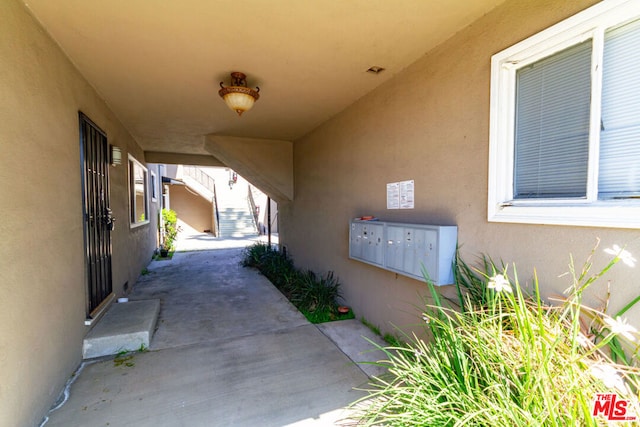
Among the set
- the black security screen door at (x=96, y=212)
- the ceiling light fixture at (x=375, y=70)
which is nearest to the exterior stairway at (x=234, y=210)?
the black security screen door at (x=96, y=212)

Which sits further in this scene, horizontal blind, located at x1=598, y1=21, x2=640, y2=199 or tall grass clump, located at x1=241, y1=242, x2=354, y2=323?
tall grass clump, located at x1=241, y1=242, x2=354, y2=323

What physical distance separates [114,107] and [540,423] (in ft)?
16.4

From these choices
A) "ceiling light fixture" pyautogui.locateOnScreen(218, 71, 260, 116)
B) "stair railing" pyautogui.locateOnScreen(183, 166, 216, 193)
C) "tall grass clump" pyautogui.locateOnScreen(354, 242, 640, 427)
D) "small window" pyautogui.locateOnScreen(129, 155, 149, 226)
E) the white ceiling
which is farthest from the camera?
"stair railing" pyautogui.locateOnScreen(183, 166, 216, 193)

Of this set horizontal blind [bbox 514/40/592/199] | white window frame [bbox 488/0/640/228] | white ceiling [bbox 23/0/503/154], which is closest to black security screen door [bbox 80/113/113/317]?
white ceiling [bbox 23/0/503/154]

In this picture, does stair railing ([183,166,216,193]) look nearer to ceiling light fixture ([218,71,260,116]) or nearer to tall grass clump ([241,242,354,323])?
tall grass clump ([241,242,354,323])

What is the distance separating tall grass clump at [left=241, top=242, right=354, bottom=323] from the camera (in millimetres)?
3871

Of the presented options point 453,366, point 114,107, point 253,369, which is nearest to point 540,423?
point 453,366

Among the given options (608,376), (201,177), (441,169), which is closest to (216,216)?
(201,177)

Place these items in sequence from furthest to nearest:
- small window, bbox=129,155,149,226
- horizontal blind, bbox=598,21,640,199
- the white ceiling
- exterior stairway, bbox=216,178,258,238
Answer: exterior stairway, bbox=216,178,258,238, small window, bbox=129,155,149,226, the white ceiling, horizontal blind, bbox=598,21,640,199

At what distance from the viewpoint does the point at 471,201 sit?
2.15 metres

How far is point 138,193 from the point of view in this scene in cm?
622

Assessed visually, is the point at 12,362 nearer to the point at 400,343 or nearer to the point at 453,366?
the point at 453,366

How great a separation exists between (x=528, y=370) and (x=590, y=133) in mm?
1296

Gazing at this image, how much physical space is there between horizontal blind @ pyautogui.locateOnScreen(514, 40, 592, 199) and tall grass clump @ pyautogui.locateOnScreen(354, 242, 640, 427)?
517mm
